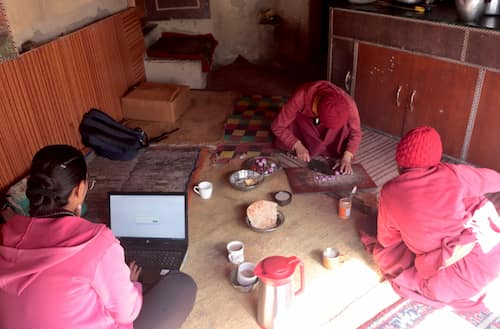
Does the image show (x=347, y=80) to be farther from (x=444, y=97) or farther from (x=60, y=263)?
(x=60, y=263)

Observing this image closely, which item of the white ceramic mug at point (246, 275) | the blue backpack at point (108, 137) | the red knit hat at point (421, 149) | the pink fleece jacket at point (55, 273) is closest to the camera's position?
the pink fleece jacket at point (55, 273)

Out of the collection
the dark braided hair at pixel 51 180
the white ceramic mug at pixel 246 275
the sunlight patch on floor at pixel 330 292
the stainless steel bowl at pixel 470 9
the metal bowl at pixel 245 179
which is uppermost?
the stainless steel bowl at pixel 470 9

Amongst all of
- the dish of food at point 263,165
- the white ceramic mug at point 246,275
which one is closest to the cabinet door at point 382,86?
the dish of food at point 263,165

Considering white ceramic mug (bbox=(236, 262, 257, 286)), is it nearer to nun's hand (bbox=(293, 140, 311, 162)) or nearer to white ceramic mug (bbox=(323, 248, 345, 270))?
white ceramic mug (bbox=(323, 248, 345, 270))

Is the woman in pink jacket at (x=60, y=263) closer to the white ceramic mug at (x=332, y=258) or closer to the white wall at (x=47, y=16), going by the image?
the white ceramic mug at (x=332, y=258)

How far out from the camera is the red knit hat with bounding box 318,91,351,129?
2479 mm

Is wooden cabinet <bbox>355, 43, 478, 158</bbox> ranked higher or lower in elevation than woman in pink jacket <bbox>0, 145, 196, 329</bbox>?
lower

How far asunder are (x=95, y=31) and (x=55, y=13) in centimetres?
44

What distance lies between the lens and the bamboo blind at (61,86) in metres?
2.65

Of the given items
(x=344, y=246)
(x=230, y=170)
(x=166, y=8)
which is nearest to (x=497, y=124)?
(x=344, y=246)

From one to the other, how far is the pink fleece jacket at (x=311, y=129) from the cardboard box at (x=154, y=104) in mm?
1263

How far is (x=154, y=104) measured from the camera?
3.85 meters

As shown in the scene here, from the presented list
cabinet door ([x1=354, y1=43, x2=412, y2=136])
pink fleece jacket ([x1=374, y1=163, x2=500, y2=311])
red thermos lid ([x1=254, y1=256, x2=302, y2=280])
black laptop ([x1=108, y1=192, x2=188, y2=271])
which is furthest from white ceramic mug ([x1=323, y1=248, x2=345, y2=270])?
cabinet door ([x1=354, y1=43, x2=412, y2=136])

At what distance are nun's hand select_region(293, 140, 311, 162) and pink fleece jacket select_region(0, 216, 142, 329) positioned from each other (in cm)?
178
